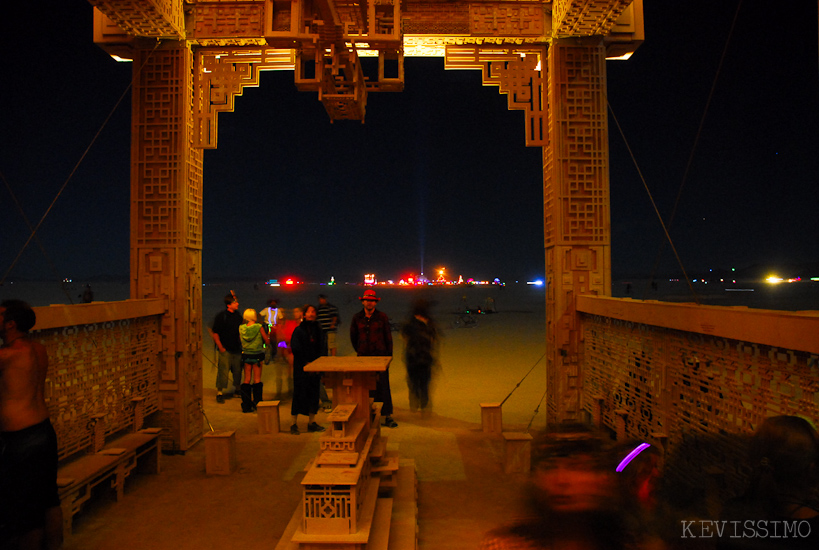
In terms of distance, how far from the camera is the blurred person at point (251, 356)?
811cm

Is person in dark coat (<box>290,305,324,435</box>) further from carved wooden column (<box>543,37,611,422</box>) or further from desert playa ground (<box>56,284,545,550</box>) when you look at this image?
carved wooden column (<box>543,37,611,422</box>)

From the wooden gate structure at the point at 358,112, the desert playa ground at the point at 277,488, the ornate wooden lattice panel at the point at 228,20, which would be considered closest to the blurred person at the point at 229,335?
the desert playa ground at the point at 277,488

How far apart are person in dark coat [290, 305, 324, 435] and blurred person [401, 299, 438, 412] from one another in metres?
1.34

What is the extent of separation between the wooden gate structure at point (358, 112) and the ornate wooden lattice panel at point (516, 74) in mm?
19

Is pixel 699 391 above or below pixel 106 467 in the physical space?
above

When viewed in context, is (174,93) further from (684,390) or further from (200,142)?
(684,390)

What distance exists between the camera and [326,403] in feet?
28.6

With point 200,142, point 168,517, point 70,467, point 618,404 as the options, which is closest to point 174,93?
point 200,142

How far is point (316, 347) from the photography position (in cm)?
723

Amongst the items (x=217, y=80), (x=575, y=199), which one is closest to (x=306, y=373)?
(x=217, y=80)

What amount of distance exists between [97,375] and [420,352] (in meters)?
4.10

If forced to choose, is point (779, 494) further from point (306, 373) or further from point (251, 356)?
point (251, 356)

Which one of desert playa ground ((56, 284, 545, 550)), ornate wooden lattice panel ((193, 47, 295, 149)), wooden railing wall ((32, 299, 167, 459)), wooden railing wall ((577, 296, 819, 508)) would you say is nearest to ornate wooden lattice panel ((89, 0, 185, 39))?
ornate wooden lattice panel ((193, 47, 295, 149))

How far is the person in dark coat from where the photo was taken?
7062 millimetres
